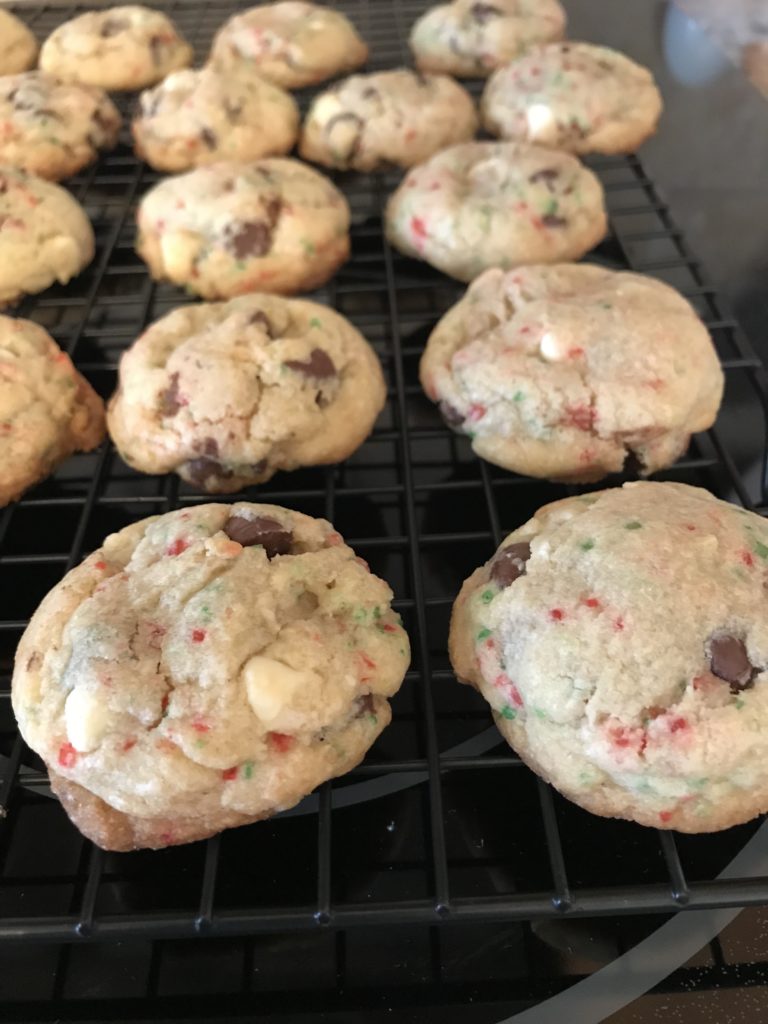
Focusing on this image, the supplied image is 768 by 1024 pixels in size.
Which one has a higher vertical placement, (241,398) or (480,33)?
(480,33)

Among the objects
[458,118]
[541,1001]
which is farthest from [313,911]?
[458,118]

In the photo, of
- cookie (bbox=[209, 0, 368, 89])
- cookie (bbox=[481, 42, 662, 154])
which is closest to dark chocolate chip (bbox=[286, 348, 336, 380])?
cookie (bbox=[481, 42, 662, 154])

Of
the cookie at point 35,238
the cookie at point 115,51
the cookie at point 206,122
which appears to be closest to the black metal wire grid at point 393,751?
the cookie at point 35,238

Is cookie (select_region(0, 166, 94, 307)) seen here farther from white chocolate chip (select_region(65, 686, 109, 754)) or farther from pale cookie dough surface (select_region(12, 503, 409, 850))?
white chocolate chip (select_region(65, 686, 109, 754))

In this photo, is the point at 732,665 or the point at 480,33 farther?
the point at 480,33

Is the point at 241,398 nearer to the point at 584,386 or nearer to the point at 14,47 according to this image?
the point at 584,386

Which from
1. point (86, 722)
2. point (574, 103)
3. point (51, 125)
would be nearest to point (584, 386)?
point (86, 722)

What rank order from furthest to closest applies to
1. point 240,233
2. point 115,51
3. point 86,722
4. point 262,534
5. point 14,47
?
point 14,47
point 115,51
point 240,233
point 262,534
point 86,722
